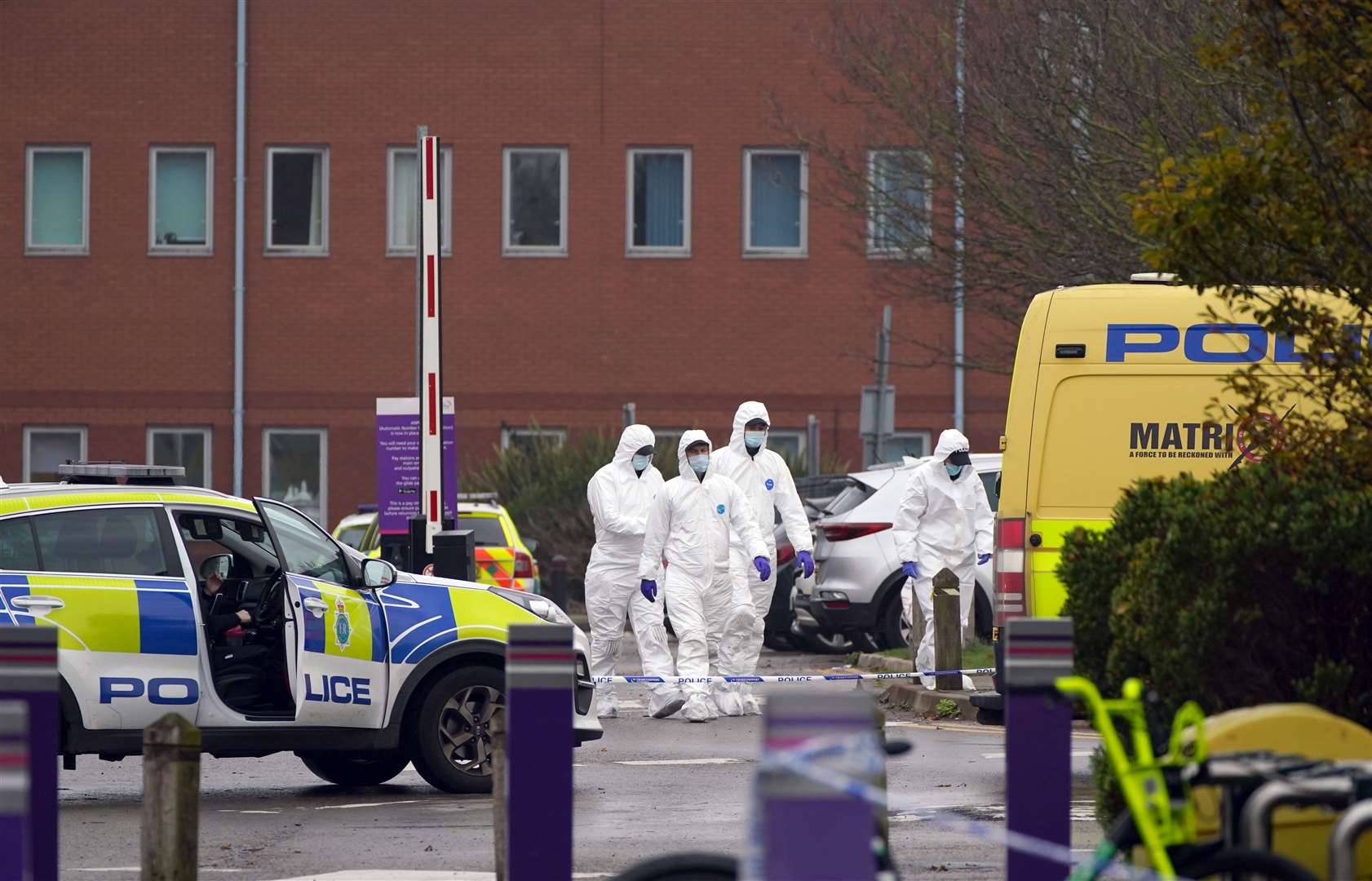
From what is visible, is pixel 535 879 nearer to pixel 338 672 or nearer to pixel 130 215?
pixel 338 672

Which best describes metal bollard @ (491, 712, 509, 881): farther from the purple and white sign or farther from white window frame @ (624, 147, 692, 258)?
white window frame @ (624, 147, 692, 258)

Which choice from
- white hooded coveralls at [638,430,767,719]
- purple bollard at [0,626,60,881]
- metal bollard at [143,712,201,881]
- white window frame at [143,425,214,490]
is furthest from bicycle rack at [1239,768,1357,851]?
white window frame at [143,425,214,490]

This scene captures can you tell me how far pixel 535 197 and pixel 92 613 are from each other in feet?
69.5

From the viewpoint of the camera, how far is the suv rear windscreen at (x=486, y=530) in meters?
19.7

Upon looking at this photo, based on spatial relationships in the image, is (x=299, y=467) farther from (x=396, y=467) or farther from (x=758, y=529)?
(x=758, y=529)

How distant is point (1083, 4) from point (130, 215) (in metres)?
17.5

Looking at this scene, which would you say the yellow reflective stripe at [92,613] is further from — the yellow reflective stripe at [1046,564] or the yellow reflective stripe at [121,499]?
the yellow reflective stripe at [1046,564]

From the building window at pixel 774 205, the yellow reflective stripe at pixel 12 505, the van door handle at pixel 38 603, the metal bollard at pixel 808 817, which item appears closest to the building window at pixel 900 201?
the building window at pixel 774 205

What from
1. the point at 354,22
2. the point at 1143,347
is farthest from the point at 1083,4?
the point at 354,22

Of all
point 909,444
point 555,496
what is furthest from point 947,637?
point 909,444

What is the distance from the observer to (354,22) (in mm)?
30328

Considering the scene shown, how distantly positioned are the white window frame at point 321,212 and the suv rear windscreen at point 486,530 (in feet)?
38.7

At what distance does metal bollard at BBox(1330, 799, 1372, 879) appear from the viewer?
488cm

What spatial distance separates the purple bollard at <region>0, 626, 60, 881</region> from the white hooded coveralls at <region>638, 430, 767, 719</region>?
26.6 ft
